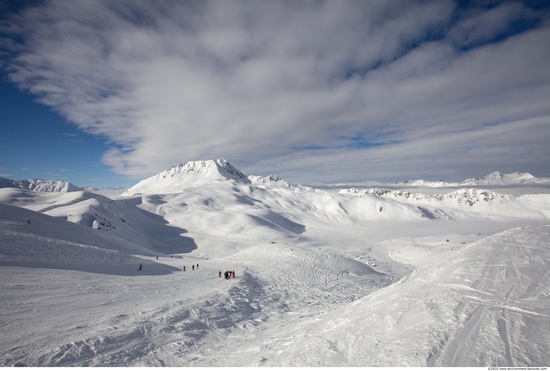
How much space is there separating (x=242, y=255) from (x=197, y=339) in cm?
3193

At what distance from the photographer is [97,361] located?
999 centimetres

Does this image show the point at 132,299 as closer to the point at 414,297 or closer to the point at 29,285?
the point at 29,285

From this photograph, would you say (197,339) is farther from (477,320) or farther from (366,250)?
(366,250)

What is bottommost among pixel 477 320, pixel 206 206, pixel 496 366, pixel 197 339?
pixel 197 339

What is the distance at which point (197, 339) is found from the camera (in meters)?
13.2

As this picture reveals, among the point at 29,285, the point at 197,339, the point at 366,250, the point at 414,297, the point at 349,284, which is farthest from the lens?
the point at 366,250

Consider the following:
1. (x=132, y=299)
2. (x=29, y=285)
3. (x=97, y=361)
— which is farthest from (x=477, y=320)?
(x=29, y=285)

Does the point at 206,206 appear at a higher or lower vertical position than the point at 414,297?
higher

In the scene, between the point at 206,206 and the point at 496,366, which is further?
the point at 206,206

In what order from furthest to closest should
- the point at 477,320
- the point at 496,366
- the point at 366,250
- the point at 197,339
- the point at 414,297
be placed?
the point at 366,250
the point at 197,339
the point at 414,297
the point at 477,320
the point at 496,366

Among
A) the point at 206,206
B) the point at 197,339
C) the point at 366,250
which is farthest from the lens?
the point at 206,206

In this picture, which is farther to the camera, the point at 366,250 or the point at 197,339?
the point at 366,250

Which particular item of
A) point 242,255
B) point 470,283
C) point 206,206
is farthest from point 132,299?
point 206,206

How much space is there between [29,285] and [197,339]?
495 inches
